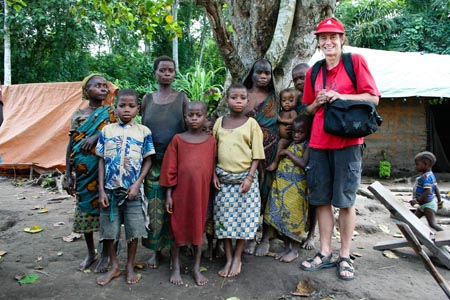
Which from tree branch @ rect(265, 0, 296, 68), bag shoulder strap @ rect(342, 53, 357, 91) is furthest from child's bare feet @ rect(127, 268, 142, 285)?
tree branch @ rect(265, 0, 296, 68)

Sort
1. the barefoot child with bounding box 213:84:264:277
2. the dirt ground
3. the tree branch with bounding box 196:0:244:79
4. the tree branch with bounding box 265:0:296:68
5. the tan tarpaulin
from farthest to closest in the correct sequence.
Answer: the tan tarpaulin < the tree branch with bounding box 265:0:296:68 < the tree branch with bounding box 196:0:244:79 < the barefoot child with bounding box 213:84:264:277 < the dirt ground

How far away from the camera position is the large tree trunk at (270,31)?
397 cm

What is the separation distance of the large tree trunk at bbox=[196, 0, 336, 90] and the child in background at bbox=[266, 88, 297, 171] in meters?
0.78

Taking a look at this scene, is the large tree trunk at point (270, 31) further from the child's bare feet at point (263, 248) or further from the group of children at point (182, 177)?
the child's bare feet at point (263, 248)

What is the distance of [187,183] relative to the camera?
9.43 ft

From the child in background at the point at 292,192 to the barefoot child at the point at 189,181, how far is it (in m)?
0.71

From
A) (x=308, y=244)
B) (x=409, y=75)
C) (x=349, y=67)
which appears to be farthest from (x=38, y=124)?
(x=409, y=75)

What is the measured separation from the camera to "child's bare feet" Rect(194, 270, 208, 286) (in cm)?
286

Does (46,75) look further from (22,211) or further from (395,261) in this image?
(395,261)

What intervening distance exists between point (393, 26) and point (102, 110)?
1312cm

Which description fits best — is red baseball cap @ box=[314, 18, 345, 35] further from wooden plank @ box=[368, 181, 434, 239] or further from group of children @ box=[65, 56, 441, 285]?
wooden plank @ box=[368, 181, 434, 239]

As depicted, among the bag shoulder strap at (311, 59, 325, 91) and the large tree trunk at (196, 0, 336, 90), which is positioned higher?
the large tree trunk at (196, 0, 336, 90)

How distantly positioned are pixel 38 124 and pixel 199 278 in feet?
20.9

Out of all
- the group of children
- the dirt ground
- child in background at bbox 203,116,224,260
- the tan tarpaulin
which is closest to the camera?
the dirt ground
